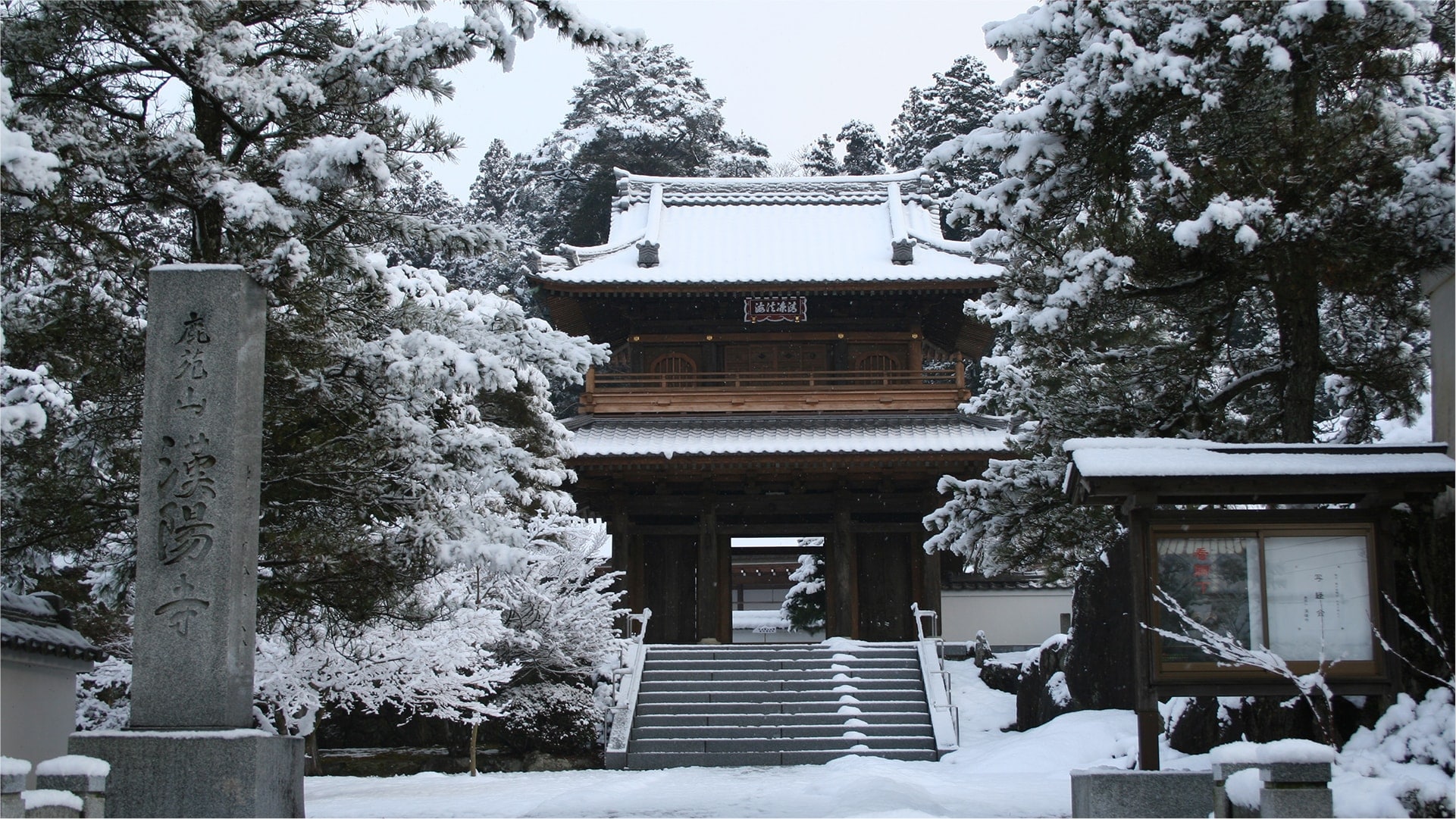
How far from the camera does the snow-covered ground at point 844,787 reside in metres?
9.93

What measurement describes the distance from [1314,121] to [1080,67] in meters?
1.69

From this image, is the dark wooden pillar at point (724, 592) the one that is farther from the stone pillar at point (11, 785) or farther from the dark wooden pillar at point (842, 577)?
the stone pillar at point (11, 785)

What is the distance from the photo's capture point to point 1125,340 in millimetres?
11492

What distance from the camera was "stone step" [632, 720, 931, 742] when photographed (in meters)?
15.9

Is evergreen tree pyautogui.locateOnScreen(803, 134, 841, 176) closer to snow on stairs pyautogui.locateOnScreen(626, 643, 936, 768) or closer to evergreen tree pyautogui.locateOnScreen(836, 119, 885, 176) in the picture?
evergreen tree pyautogui.locateOnScreen(836, 119, 885, 176)

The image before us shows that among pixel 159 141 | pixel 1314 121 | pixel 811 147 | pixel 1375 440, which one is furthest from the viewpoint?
pixel 811 147

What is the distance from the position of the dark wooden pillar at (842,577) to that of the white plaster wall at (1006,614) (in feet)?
7.29

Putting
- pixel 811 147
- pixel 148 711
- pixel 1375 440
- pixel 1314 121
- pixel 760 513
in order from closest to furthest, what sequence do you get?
pixel 148 711 < pixel 1314 121 < pixel 1375 440 < pixel 760 513 < pixel 811 147

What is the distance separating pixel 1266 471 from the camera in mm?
8297

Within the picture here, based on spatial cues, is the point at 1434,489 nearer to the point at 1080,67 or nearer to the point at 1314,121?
the point at 1314,121

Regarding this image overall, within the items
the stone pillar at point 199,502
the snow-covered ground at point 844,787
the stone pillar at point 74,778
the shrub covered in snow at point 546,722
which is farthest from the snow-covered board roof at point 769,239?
the stone pillar at point 74,778

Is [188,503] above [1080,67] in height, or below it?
below

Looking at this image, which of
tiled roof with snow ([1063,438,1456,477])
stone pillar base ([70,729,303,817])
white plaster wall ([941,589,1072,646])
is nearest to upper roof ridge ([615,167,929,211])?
white plaster wall ([941,589,1072,646])

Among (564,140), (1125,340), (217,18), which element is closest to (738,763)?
(1125,340)
